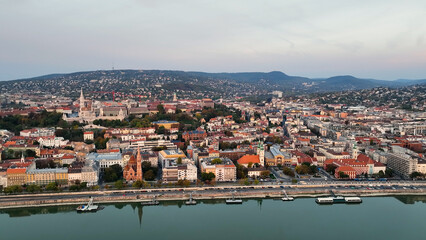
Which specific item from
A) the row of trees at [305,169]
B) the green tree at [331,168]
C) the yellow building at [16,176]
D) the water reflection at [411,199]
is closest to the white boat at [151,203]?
the yellow building at [16,176]

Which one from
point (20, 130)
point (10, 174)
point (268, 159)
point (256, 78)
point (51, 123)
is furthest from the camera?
point (256, 78)

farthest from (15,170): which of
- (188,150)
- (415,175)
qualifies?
(415,175)

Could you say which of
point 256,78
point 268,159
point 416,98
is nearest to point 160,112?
point 268,159

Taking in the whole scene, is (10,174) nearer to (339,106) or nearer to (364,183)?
(364,183)

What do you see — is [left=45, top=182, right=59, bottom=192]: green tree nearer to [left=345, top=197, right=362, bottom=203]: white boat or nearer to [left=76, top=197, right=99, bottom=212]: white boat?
[left=76, top=197, right=99, bottom=212]: white boat

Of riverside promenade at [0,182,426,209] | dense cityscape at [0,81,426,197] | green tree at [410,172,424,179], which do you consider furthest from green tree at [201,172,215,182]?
green tree at [410,172,424,179]

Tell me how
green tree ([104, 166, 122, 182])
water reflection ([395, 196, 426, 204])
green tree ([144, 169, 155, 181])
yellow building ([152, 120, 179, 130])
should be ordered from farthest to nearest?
1. yellow building ([152, 120, 179, 130])
2. green tree ([144, 169, 155, 181])
3. green tree ([104, 166, 122, 182])
4. water reflection ([395, 196, 426, 204])

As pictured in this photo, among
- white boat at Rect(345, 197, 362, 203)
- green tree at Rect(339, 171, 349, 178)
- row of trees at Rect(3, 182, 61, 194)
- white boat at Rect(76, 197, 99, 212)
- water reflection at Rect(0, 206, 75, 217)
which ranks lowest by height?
water reflection at Rect(0, 206, 75, 217)

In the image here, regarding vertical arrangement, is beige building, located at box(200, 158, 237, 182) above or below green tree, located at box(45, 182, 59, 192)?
→ above

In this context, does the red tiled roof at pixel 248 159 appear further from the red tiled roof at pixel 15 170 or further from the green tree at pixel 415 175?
the red tiled roof at pixel 15 170
